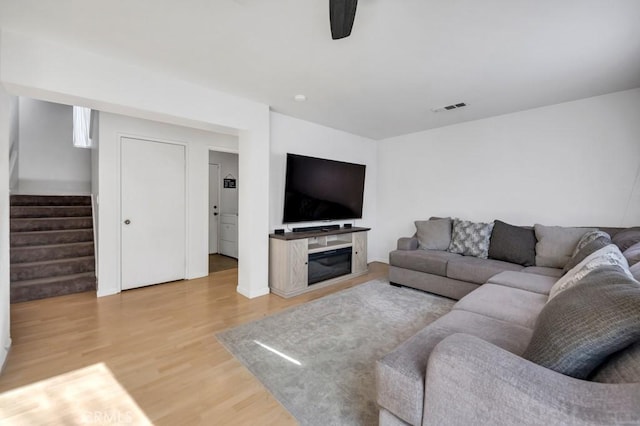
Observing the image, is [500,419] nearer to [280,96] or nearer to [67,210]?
[280,96]

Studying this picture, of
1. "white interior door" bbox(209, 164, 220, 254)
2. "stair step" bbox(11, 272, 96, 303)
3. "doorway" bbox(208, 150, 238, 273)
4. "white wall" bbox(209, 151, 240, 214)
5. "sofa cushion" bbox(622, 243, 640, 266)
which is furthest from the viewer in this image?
"white wall" bbox(209, 151, 240, 214)

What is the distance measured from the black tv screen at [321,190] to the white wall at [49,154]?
459 centimetres

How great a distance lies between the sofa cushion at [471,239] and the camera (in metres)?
3.47

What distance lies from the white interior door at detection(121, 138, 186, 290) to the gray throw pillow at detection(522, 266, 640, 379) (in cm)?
408

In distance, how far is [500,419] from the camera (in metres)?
0.88

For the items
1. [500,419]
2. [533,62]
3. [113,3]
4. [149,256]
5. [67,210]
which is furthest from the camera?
[67,210]

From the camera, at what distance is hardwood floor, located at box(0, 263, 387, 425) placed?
5.07 ft

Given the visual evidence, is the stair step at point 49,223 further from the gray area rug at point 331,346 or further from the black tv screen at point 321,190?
the gray area rug at point 331,346

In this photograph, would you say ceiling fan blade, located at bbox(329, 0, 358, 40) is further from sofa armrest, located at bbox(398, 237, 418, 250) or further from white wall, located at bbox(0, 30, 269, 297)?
sofa armrest, located at bbox(398, 237, 418, 250)

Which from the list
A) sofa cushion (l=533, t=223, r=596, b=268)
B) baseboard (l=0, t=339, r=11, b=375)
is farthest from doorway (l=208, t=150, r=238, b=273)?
sofa cushion (l=533, t=223, r=596, b=268)

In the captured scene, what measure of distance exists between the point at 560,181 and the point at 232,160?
222 inches

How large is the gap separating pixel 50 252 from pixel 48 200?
1.35 metres

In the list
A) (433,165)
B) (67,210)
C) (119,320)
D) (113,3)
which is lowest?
(119,320)

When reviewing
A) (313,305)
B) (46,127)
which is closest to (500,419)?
(313,305)
